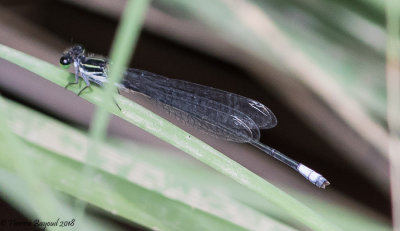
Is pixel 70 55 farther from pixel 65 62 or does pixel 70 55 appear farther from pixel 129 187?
pixel 129 187

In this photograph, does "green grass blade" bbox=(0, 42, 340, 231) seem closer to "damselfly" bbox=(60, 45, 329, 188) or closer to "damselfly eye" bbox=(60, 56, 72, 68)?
"damselfly eye" bbox=(60, 56, 72, 68)

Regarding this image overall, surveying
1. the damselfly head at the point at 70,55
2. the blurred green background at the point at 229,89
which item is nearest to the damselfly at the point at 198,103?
the damselfly head at the point at 70,55

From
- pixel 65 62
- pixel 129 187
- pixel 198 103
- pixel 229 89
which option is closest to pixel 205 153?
pixel 129 187

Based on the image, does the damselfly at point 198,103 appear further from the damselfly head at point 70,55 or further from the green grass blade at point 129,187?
the green grass blade at point 129,187

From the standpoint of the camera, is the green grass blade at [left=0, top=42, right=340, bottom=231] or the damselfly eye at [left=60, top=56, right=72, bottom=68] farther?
the damselfly eye at [left=60, top=56, right=72, bottom=68]

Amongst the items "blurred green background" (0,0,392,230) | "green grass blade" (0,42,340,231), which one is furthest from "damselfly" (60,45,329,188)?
"green grass blade" (0,42,340,231)

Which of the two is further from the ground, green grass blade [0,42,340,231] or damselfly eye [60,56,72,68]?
damselfly eye [60,56,72,68]
